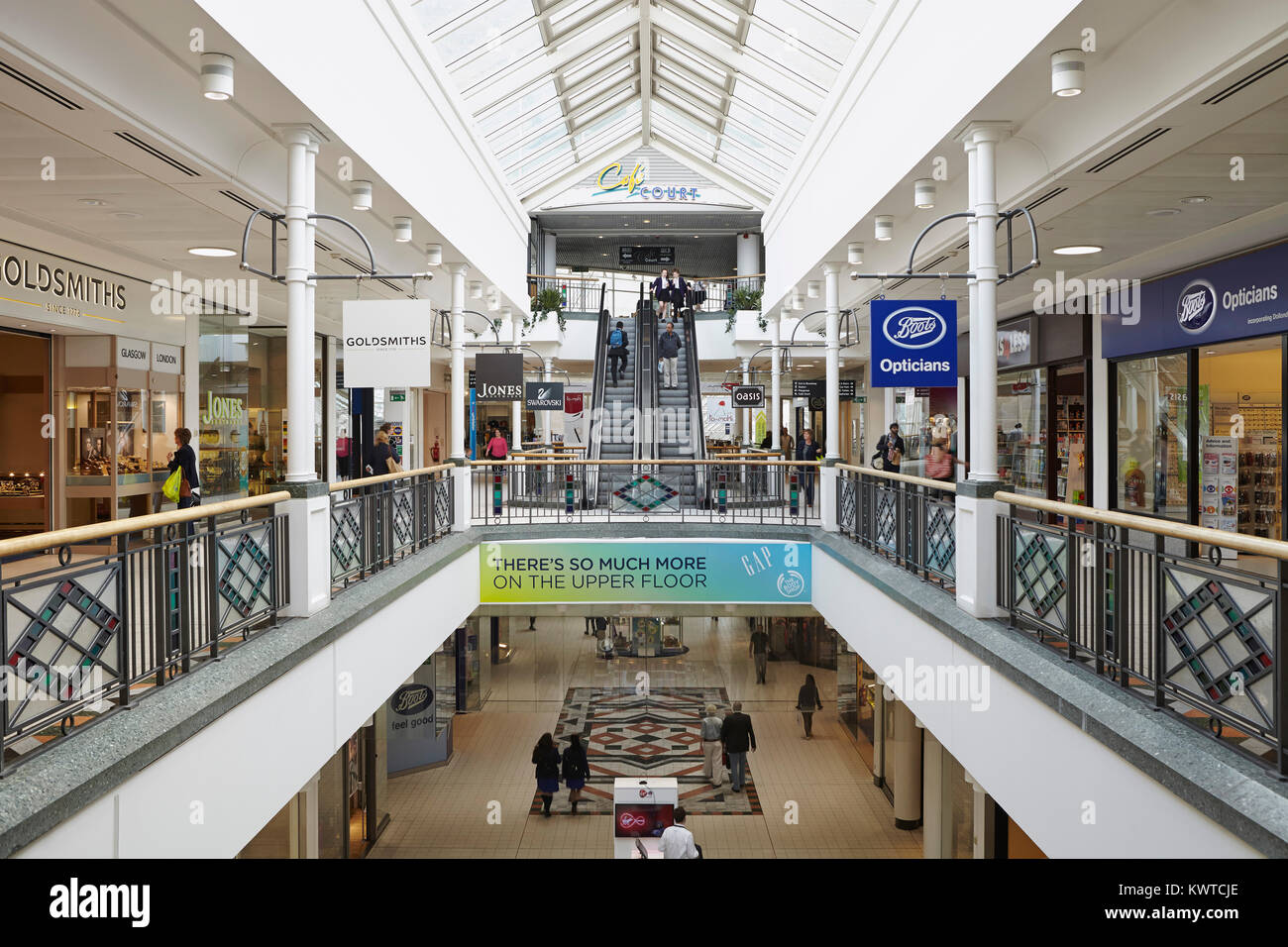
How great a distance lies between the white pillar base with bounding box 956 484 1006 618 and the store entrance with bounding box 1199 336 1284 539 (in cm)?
411

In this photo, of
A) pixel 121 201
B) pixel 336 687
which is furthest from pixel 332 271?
pixel 336 687

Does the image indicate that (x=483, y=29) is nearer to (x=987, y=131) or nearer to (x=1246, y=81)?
(x=987, y=131)

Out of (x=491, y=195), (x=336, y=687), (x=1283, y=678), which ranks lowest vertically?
(x=336, y=687)

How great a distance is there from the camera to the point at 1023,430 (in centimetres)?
1617

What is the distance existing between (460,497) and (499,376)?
3.74 m

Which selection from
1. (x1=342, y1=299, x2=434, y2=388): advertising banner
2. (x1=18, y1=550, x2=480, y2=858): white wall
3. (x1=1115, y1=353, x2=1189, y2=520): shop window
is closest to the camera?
(x1=18, y1=550, x2=480, y2=858): white wall

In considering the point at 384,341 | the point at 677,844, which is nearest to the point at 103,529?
the point at 384,341

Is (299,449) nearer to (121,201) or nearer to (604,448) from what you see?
(121,201)

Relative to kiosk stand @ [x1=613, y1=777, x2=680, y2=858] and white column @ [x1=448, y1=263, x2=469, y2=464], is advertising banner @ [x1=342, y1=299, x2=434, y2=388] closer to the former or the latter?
white column @ [x1=448, y1=263, x2=469, y2=464]

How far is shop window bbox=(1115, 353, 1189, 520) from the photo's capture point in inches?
441

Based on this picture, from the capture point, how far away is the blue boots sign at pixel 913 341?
8.47 meters

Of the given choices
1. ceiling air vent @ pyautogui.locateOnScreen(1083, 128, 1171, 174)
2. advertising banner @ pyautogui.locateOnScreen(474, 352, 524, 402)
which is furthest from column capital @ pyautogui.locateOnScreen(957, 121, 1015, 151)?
advertising banner @ pyautogui.locateOnScreen(474, 352, 524, 402)
